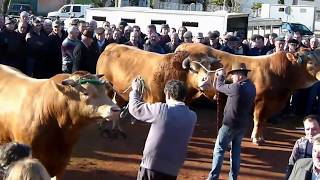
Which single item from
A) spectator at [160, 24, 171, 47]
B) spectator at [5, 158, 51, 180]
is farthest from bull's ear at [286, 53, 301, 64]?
spectator at [5, 158, 51, 180]

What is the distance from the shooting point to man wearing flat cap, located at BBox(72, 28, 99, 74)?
9477 millimetres

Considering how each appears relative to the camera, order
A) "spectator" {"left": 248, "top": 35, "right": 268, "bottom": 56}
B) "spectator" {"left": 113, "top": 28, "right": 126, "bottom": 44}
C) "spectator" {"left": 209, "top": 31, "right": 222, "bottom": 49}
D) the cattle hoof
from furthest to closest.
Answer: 1. "spectator" {"left": 248, "top": 35, "right": 268, "bottom": 56}
2. "spectator" {"left": 209, "top": 31, "right": 222, "bottom": 49}
3. "spectator" {"left": 113, "top": 28, "right": 126, "bottom": 44}
4. the cattle hoof

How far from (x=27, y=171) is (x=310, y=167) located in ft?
7.51

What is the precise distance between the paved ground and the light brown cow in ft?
4.80

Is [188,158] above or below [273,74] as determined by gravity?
below

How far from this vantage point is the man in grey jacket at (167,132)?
209 inches

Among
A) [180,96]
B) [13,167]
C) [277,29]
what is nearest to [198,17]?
[277,29]

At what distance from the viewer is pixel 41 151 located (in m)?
6.24

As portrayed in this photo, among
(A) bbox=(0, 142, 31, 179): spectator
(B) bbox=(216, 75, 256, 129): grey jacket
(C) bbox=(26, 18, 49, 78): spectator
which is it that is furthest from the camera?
(C) bbox=(26, 18, 49, 78): spectator

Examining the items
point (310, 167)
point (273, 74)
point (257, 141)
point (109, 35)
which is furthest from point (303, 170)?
point (109, 35)

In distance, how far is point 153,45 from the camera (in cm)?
1169

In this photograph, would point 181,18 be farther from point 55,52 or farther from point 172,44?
point 55,52

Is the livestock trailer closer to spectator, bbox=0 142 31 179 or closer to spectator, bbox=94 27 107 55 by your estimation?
spectator, bbox=94 27 107 55

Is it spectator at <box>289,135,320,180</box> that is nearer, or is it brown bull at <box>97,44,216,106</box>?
spectator at <box>289,135,320,180</box>
